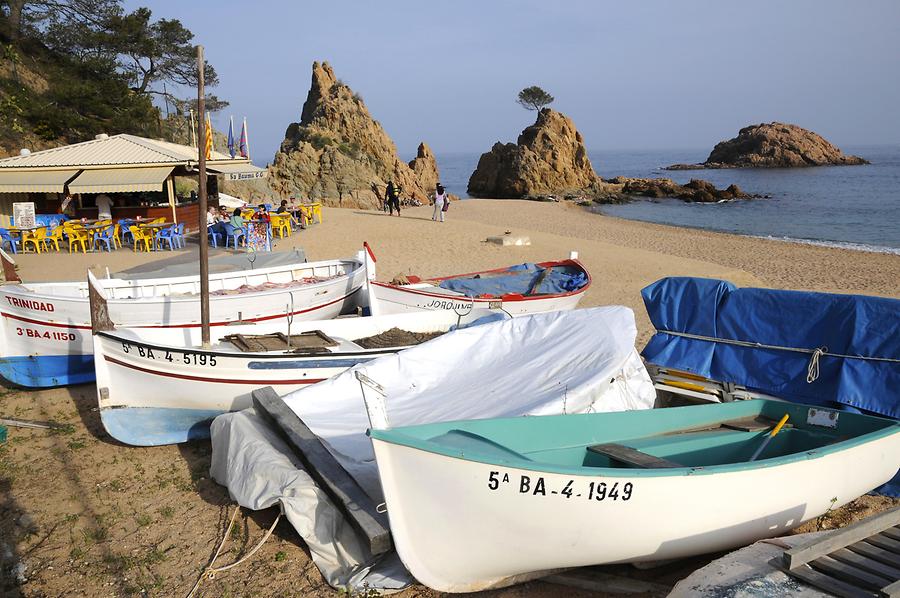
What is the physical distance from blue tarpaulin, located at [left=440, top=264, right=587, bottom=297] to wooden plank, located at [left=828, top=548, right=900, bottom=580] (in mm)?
8575

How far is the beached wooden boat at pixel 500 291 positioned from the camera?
1184cm

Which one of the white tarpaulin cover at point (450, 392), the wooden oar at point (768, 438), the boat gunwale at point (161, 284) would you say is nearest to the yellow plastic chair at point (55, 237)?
the boat gunwale at point (161, 284)

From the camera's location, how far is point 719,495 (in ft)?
16.2

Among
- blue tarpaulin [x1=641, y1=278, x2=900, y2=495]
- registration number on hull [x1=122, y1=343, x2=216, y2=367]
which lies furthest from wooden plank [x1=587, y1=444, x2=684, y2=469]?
registration number on hull [x1=122, y1=343, x2=216, y2=367]

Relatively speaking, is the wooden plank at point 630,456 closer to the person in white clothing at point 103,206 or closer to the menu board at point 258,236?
the menu board at point 258,236

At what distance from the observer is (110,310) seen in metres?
9.90

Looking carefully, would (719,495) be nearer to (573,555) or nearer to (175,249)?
(573,555)

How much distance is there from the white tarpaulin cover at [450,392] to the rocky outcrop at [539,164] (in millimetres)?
53729

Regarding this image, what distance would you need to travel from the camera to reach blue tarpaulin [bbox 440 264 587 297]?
1315 cm

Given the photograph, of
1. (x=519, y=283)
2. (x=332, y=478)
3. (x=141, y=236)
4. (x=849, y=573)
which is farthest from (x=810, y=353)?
(x=141, y=236)

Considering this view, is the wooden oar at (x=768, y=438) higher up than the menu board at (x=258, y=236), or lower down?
lower down

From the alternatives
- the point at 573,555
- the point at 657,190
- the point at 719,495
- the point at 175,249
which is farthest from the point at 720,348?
the point at 657,190

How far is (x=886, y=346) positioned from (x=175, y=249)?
753 inches

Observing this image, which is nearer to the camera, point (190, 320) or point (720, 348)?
point (720, 348)
